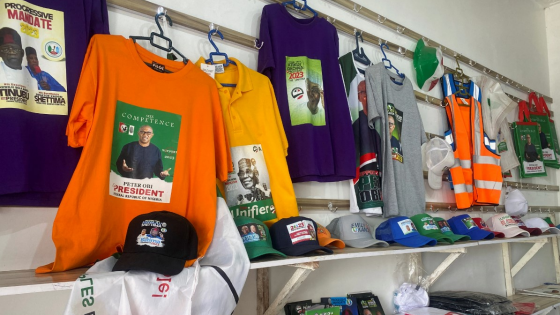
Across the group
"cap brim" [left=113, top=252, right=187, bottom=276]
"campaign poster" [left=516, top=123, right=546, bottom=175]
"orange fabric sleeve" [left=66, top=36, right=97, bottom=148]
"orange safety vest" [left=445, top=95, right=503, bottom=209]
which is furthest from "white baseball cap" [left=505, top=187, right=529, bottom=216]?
"orange fabric sleeve" [left=66, top=36, right=97, bottom=148]

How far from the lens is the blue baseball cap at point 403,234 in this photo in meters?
1.72

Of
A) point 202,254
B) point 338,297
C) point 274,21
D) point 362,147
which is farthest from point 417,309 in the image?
point 274,21

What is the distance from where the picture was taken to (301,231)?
1.31 meters

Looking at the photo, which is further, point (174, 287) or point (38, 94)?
point (38, 94)

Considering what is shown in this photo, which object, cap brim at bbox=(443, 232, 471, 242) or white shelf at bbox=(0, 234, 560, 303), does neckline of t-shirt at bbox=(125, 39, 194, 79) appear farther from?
cap brim at bbox=(443, 232, 471, 242)

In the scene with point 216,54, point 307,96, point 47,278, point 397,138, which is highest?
point 216,54

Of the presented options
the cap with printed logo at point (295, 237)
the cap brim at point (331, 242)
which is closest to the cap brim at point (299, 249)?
the cap with printed logo at point (295, 237)

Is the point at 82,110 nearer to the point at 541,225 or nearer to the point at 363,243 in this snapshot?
the point at 363,243

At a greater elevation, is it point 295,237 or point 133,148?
point 133,148

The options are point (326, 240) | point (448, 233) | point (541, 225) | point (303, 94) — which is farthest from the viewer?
point (541, 225)

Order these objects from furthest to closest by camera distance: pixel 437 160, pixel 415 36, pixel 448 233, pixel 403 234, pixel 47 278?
1. pixel 415 36
2. pixel 437 160
3. pixel 448 233
4. pixel 403 234
5. pixel 47 278

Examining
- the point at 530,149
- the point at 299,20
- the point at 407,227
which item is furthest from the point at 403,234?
the point at 530,149

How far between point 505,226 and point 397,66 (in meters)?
1.18

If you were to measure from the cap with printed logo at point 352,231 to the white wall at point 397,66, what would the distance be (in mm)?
133
